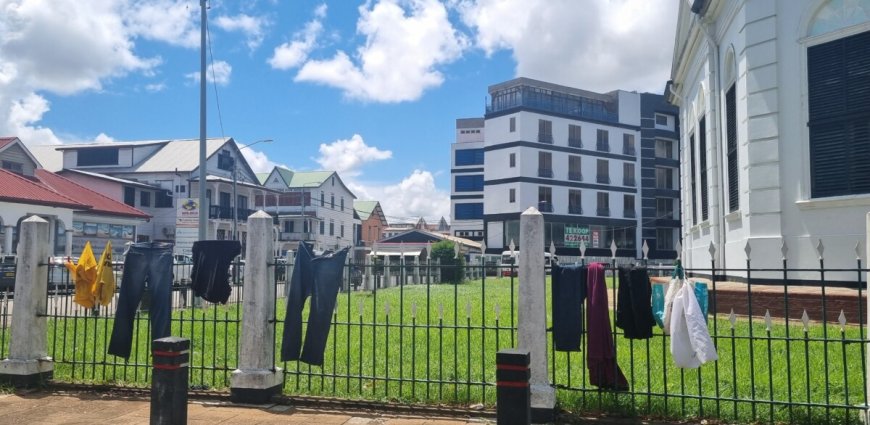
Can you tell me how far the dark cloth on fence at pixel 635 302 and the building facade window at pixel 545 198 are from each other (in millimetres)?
50668

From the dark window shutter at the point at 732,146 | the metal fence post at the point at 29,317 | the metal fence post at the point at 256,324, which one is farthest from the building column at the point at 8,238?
the dark window shutter at the point at 732,146

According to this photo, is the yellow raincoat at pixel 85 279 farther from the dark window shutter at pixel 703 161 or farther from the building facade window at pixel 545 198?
the building facade window at pixel 545 198

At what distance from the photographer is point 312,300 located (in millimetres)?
7262

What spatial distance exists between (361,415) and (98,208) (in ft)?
120

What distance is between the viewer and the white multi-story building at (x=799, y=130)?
11.8 metres

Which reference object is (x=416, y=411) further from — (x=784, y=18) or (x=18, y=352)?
(x=784, y=18)

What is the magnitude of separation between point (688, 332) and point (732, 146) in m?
10.8

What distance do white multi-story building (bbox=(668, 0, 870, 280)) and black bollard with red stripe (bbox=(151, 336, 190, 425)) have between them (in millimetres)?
9281

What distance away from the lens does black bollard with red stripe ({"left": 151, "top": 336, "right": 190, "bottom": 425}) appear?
17.9ft

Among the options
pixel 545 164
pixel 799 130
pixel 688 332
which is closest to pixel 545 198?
pixel 545 164

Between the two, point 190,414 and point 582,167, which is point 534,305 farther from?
point 582,167

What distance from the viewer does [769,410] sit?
643cm

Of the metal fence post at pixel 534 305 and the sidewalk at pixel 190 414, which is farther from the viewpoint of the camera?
the sidewalk at pixel 190 414

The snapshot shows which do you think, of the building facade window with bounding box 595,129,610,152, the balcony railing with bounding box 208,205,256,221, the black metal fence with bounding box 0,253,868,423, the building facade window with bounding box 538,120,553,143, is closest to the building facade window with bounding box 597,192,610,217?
the building facade window with bounding box 595,129,610,152
